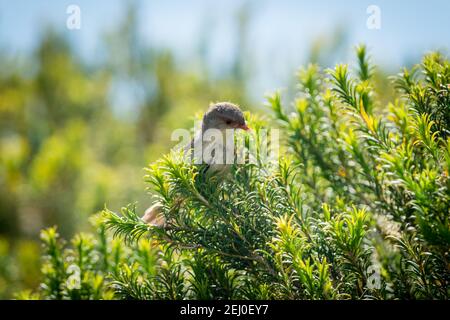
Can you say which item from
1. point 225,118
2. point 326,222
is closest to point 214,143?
point 225,118

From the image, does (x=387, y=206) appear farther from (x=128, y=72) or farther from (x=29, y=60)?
(x=29, y=60)

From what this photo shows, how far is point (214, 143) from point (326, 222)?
0.85 feet

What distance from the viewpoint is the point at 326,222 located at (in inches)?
26.4

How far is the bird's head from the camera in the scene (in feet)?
2.71

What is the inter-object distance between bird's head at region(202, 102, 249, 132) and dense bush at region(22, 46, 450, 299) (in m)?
0.04

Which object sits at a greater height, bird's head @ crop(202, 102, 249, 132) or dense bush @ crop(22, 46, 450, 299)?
bird's head @ crop(202, 102, 249, 132)

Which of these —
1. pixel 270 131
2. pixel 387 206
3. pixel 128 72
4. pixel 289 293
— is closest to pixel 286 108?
pixel 270 131

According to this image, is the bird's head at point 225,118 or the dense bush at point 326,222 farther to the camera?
the bird's head at point 225,118

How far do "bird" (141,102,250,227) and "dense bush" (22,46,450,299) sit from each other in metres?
0.03

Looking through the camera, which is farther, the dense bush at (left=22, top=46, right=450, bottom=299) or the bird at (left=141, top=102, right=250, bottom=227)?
the bird at (left=141, top=102, right=250, bottom=227)

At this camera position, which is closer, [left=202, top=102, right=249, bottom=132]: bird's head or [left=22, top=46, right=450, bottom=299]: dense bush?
[left=22, top=46, right=450, bottom=299]: dense bush

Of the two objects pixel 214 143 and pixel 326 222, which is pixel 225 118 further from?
pixel 326 222

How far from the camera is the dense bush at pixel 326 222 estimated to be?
0.64 meters

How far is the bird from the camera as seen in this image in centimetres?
77
